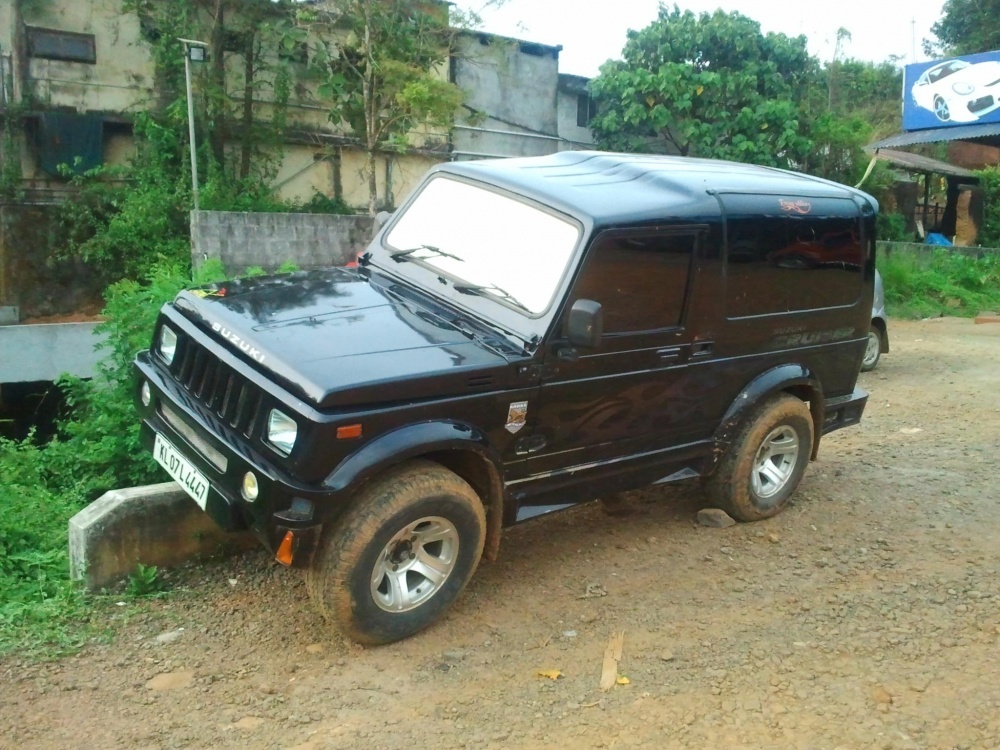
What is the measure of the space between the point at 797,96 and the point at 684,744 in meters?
19.9

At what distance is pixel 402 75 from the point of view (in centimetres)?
1586

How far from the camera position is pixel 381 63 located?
52.2 ft

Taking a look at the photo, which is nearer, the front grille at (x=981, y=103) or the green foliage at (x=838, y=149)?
the front grille at (x=981, y=103)

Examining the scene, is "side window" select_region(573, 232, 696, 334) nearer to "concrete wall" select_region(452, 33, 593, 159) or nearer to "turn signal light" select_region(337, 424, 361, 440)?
"turn signal light" select_region(337, 424, 361, 440)

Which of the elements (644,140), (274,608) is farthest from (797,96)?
(274,608)

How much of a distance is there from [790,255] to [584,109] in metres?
18.1

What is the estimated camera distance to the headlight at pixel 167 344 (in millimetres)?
4285

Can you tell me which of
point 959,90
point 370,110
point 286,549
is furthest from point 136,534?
point 959,90

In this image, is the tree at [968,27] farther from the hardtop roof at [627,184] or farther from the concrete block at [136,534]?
the concrete block at [136,534]

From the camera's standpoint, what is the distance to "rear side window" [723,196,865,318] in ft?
15.9

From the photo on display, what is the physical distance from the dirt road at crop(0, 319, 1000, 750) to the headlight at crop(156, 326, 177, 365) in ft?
3.55

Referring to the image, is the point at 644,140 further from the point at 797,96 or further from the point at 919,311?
the point at 919,311

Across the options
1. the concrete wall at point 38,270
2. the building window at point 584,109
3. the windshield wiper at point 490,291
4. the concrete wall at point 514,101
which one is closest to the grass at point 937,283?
the building window at point 584,109

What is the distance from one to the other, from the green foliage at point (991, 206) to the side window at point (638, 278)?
68.6ft
